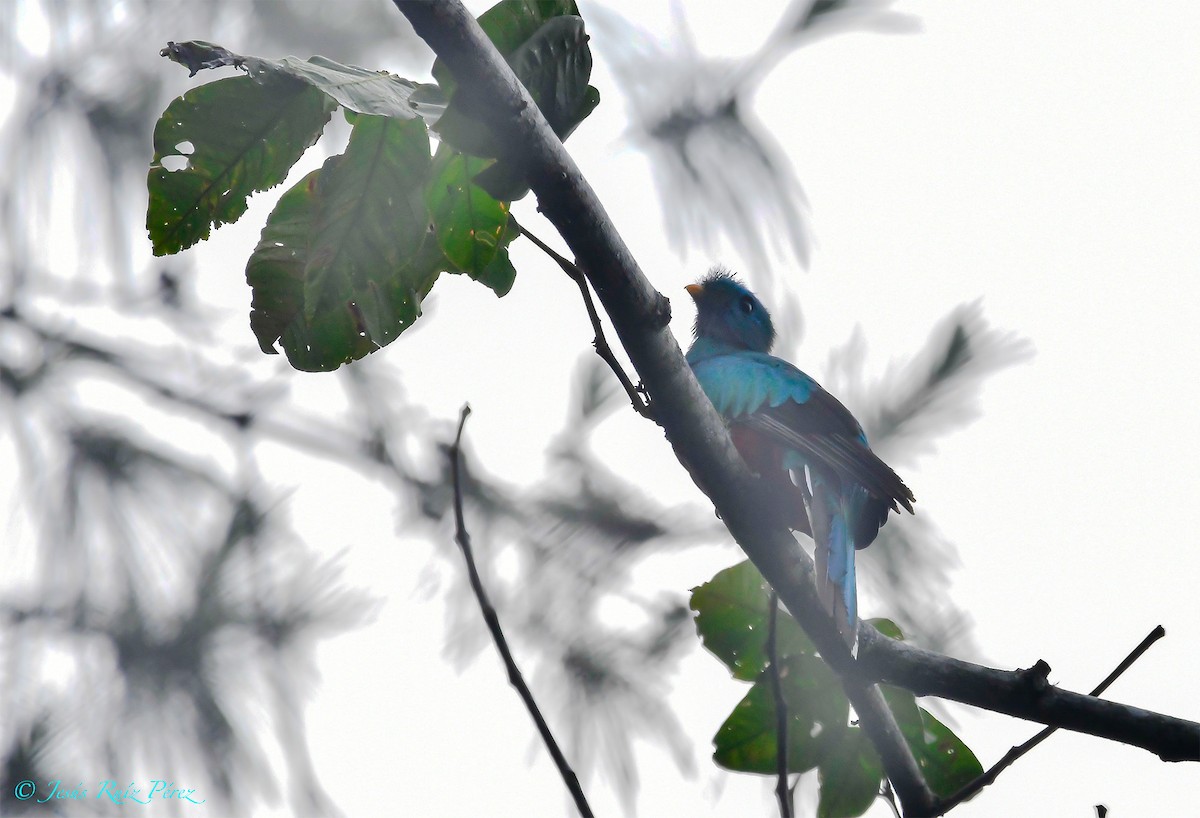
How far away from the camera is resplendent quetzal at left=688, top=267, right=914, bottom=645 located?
2520 mm

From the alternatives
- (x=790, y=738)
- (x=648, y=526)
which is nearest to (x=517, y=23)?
(x=790, y=738)

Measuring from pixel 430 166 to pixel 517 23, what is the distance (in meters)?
0.24

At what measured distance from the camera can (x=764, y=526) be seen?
203 centimetres

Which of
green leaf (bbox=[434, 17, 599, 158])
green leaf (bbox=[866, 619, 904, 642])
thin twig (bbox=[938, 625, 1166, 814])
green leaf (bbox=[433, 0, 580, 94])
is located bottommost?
thin twig (bbox=[938, 625, 1166, 814])

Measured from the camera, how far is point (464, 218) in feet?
5.01

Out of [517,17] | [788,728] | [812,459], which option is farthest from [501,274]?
[812,459]

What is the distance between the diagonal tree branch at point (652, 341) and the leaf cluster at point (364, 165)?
0.13ft

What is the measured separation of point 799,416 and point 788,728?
1159 millimetres

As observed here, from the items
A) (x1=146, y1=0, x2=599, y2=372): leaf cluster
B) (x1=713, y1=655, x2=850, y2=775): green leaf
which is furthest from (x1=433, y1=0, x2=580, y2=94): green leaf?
(x1=713, y1=655, x2=850, y2=775): green leaf

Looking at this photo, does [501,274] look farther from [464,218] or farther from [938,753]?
[938,753]

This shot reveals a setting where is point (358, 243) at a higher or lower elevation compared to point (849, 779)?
higher

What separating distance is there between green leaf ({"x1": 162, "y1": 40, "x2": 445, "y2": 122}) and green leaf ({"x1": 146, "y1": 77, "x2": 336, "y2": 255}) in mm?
42

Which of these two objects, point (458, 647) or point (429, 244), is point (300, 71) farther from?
point (458, 647)

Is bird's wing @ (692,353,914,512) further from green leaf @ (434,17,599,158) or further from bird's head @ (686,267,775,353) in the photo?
green leaf @ (434,17,599,158)
